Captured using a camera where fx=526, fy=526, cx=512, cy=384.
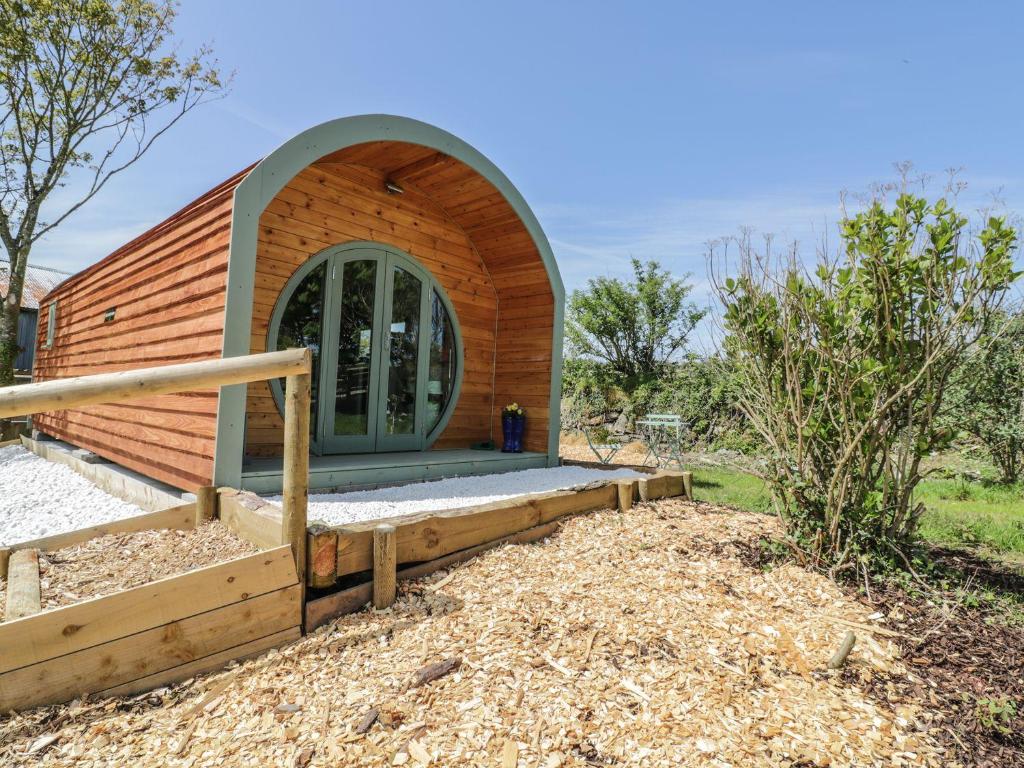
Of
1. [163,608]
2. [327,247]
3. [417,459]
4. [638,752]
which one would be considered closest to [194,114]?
[327,247]

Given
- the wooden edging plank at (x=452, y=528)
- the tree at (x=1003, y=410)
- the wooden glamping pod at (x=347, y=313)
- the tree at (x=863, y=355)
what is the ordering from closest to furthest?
the wooden edging plank at (x=452, y=528), the tree at (x=863, y=355), the wooden glamping pod at (x=347, y=313), the tree at (x=1003, y=410)

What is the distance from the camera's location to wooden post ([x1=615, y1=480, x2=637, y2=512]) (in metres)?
3.93

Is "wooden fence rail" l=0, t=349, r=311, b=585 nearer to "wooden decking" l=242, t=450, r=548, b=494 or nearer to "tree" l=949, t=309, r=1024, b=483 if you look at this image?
"wooden decking" l=242, t=450, r=548, b=494

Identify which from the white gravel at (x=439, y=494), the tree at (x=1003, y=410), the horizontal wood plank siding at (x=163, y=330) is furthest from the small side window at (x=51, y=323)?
the tree at (x=1003, y=410)

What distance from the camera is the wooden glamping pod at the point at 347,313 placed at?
12.6ft

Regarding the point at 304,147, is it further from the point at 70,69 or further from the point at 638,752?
the point at 70,69

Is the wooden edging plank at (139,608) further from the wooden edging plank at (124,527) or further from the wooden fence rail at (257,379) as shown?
the wooden edging plank at (124,527)

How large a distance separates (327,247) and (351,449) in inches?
80.2

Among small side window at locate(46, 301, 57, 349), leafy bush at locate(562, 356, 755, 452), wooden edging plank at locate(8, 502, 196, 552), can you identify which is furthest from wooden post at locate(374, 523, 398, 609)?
small side window at locate(46, 301, 57, 349)

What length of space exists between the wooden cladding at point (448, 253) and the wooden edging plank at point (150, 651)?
3.11 m

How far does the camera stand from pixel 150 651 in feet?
6.06

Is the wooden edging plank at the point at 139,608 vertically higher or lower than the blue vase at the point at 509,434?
lower

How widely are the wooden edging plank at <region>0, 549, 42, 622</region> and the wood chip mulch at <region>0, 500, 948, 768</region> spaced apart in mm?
389

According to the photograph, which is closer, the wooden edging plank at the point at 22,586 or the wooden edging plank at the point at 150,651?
the wooden edging plank at the point at 150,651
